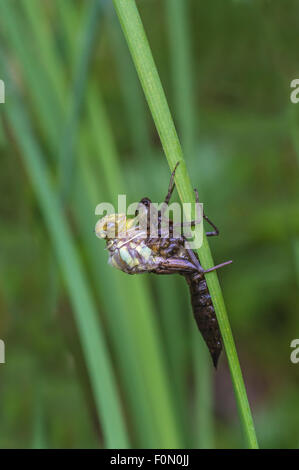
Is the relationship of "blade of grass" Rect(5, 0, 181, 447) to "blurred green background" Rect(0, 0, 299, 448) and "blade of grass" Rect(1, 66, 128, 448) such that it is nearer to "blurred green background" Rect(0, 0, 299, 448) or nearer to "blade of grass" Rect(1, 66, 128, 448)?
"blurred green background" Rect(0, 0, 299, 448)

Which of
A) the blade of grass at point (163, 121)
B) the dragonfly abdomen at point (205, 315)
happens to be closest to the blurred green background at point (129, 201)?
the dragonfly abdomen at point (205, 315)

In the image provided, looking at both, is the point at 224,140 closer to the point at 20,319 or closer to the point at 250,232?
the point at 250,232

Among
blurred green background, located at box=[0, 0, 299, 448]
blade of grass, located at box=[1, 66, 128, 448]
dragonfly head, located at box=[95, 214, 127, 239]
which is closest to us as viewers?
blade of grass, located at box=[1, 66, 128, 448]

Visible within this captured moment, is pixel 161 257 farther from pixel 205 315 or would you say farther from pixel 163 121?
pixel 163 121

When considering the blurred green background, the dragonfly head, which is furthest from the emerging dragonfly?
the blurred green background

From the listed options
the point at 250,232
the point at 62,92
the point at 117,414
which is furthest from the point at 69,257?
the point at 250,232

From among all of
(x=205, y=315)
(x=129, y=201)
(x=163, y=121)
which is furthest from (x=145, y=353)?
(x=163, y=121)

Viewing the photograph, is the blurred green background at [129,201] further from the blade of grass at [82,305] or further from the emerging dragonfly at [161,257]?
the emerging dragonfly at [161,257]
